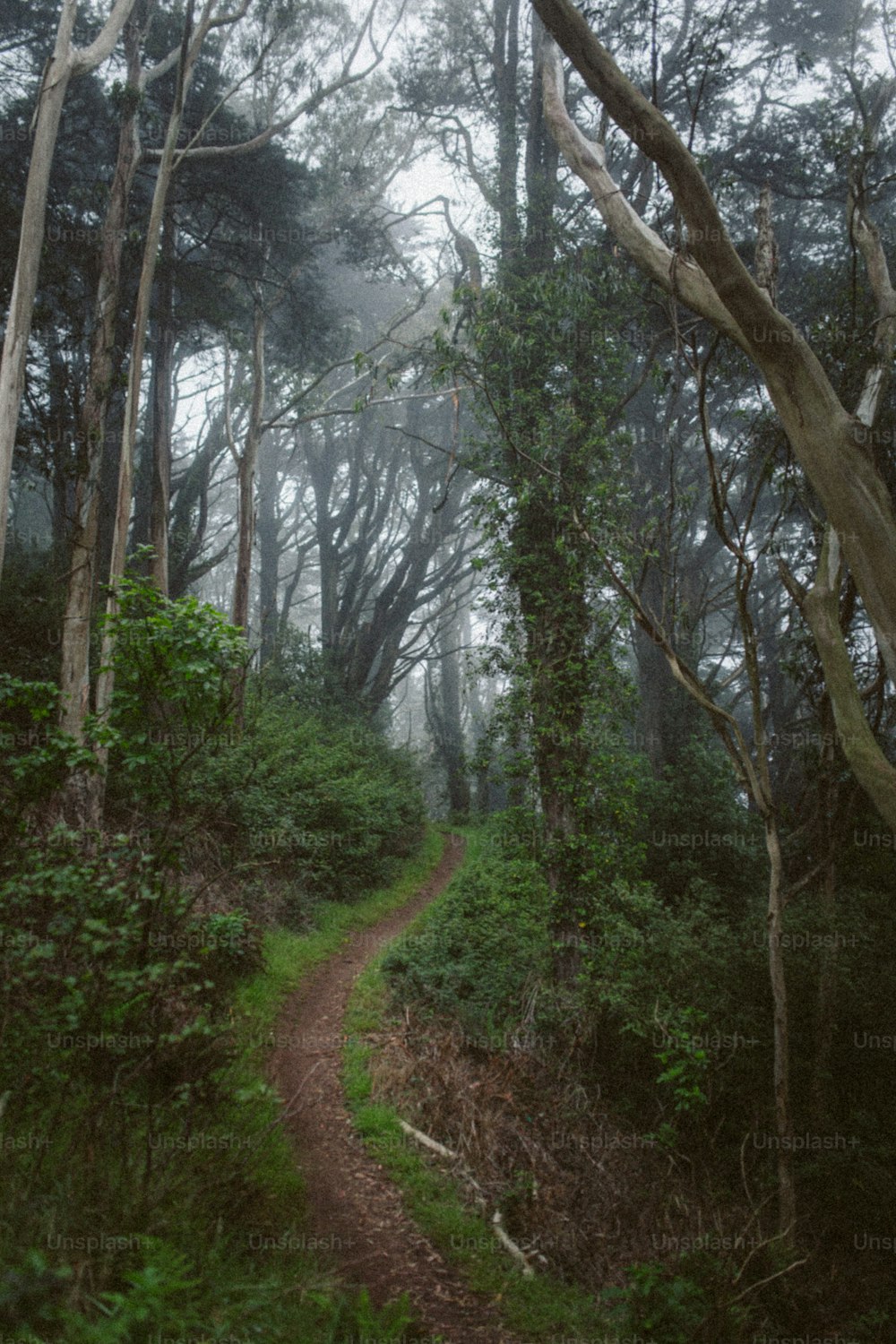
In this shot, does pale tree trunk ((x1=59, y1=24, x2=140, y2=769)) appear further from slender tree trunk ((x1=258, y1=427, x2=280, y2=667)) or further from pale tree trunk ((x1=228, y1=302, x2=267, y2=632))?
slender tree trunk ((x1=258, y1=427, x2=280, y2=667))

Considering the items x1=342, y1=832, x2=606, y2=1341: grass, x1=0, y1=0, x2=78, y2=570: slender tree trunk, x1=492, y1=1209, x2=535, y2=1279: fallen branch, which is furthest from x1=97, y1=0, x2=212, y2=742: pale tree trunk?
x1=492, y1=1209, x2=535, y2=1279: fallen branch

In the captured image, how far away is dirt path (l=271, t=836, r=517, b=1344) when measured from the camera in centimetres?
432

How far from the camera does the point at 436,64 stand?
15.1m

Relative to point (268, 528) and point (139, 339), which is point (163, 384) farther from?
point (268, 528)

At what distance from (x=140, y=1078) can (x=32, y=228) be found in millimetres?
9009

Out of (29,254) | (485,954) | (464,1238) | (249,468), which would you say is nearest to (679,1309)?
(464,1238)

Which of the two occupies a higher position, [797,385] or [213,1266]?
[797,385]

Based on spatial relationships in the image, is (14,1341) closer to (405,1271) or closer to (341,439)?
(405,1271)

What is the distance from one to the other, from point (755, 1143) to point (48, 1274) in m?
6.05

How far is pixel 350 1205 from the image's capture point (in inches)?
198

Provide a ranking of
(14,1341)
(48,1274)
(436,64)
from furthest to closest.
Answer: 1. (436,64)
2. (14,1341)
3. (48,1274)

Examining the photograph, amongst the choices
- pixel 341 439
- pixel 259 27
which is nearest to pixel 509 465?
pixel 259 27

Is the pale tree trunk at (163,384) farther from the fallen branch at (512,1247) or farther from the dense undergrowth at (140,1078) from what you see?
the fallen branch at (512,1247)

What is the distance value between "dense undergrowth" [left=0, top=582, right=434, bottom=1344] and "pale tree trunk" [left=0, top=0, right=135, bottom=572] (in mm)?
3100
